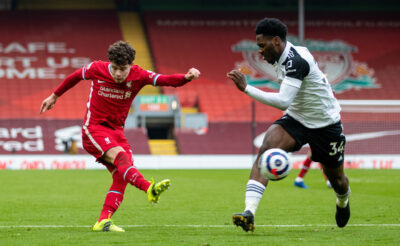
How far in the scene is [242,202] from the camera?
11.1 m

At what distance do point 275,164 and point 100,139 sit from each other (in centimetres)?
185

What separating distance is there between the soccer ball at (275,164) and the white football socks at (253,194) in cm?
17

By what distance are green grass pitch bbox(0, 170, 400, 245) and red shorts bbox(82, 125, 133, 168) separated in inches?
33.3

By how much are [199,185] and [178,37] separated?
1704 cm

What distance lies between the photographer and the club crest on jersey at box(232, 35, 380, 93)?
3047 cm

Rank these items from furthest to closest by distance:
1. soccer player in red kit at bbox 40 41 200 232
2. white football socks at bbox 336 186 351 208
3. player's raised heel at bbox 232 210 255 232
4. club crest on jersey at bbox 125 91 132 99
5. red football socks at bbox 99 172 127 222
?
white football socks at bbox 336 186 351 208 → red football socks at bbox 99 172 127 222 → club crest on jersey at bbox 125 91 132 99 → soccer player in red kit at bbox 40 41 200 232 → player's raised heel at bbox 232 210 255 232

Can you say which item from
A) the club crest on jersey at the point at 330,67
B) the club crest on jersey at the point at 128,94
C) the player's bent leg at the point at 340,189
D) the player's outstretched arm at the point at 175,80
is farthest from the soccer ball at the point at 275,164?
the club crest on jersey at the point at 330,67

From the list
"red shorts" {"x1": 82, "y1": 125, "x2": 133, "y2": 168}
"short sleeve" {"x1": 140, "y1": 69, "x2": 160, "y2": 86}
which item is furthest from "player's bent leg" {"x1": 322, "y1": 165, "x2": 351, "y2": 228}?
"red shorts" {"x1": 82, "y1": 125, "x2": 133, "y2": 168}

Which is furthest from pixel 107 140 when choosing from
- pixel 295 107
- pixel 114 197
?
pixel 295 107

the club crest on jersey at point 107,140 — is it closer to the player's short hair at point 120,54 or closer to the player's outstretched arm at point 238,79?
the player's short hair at point 120,54

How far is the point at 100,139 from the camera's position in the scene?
6.88 m

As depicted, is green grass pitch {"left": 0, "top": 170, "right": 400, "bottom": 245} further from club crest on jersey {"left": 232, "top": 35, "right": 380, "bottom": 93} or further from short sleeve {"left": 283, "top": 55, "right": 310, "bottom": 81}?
club crest on jersey {"left": 232, "top": 35, "right": 380, "bottom": 93}

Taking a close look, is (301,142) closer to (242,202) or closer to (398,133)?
(242,202)

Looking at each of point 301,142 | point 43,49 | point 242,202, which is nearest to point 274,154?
point 301,142
